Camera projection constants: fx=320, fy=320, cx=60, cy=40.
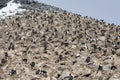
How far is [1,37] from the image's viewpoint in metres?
31.3

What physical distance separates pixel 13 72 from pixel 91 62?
5.17m

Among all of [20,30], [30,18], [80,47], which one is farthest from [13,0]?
[80,47]

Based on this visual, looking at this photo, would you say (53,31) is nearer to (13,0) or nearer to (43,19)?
(43,19)

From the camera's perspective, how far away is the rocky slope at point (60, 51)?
20.0m

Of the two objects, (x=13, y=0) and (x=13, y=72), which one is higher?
(x=13, y=0)

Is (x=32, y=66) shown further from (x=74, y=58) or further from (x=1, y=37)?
(x=1, y=37)

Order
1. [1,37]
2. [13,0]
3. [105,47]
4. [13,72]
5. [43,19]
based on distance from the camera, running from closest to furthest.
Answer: [13,72] < [105,47] < [1,37] < [43,19] < [13,0]

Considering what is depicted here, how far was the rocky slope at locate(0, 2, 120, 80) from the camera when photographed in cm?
2002

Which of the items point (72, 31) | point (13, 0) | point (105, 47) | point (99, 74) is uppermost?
point (13, 0)

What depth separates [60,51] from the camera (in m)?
24.9

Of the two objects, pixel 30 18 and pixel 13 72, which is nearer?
pixel 13 72

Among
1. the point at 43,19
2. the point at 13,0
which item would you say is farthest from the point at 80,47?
the point at 13,0

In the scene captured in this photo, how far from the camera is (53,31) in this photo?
1284 inches

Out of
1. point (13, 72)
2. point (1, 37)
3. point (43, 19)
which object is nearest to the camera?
point (13, 72)
